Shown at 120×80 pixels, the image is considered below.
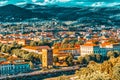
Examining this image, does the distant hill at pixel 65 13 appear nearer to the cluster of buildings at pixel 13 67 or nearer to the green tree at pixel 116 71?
the cluster of buildings at pixel 13 67

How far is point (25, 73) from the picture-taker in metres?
28.3

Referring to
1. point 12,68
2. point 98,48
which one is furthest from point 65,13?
point 12,68

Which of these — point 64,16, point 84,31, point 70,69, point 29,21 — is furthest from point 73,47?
point 64,16

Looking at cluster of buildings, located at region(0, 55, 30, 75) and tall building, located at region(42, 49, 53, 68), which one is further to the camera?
tall building, located at region(42, 49, 53, 68)

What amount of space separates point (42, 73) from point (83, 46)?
33.9 ft

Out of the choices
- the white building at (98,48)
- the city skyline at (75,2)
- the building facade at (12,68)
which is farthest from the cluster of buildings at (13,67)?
the city skyline at (75,2)

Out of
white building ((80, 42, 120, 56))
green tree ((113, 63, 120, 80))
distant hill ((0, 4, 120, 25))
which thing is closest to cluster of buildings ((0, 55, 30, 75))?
white building ((80, 42, 120, 56))

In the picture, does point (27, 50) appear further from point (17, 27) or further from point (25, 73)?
point (17, 27)

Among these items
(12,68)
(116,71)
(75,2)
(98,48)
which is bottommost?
(75,2)

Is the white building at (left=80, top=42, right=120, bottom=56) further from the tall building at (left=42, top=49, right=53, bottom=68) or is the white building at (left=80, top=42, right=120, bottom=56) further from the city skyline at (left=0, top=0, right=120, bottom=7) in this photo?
the city skyline at (left=0, top=0, right=120, bottom=7)

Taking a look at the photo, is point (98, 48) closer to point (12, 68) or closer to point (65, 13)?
point (12, 68)

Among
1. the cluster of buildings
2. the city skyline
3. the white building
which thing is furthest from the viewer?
the city skyline

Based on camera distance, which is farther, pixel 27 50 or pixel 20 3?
pixel 20 3

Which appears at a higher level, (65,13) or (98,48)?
(98,48)
